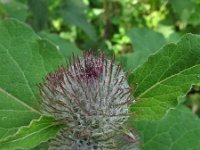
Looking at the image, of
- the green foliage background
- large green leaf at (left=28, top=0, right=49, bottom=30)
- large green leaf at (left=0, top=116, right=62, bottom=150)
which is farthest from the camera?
large green leaf at (left=28, top=0, right=49, bottom=30)

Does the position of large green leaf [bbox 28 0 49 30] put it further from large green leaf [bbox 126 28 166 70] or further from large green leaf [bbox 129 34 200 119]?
large green leaf [bbox 129 34 200 119]

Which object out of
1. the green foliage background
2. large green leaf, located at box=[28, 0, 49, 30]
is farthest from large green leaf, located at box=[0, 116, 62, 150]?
large green leaf, located at box=[28, 0, 49, 30]

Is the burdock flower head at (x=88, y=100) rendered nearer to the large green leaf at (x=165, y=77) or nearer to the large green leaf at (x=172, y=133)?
the large green leaf at (x=165, y=77)

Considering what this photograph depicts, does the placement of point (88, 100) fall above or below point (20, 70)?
below

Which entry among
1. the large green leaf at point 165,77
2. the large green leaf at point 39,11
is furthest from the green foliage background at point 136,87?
the large green leaf at point 39,11

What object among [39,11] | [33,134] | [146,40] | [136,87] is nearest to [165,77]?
[136,87]

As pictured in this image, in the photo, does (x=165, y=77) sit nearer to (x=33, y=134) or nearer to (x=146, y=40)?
(x=33, y=134)

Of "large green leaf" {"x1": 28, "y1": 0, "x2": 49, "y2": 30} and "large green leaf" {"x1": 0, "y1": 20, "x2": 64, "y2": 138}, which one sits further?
"large green leaf" {"x1": 28, "y1": 0, "x2": 49, "y2": 30}

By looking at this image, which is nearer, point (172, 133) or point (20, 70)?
point (20, 70)
